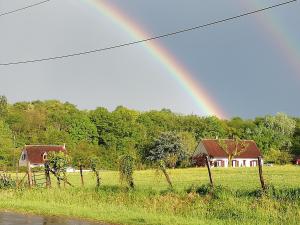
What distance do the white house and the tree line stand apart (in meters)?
3.48

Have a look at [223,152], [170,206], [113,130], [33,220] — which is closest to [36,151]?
[113,130]

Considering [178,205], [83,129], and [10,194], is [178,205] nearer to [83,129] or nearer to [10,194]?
[10,194]

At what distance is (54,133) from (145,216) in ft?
388

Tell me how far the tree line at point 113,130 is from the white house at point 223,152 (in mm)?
3483

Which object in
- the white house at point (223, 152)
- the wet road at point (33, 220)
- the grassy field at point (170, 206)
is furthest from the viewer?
the white house at point (223, 152)

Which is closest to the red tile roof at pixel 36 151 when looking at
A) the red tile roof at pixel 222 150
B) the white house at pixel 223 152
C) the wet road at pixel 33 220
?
the white house at pixel 223 152

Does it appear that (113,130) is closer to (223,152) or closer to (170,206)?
(223,152)

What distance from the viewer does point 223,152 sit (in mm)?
137250

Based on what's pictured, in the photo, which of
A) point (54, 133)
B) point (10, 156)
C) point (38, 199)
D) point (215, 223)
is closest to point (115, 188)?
point (38, 199)

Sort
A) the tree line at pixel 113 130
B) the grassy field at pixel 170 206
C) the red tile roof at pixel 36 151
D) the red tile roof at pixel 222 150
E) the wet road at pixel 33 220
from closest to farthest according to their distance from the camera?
the wet road at pixel 33 220, the grassy field at pixel 170 206, the tree line at pixel 113 130, the red tile roof at pixel 36 151, the red tile roof at pixel 222 150

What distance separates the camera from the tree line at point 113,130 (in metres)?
125

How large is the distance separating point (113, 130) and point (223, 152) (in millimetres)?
31240

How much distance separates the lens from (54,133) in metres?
136

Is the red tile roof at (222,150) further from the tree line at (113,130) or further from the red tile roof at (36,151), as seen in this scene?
the red tile roof at (36,151)
